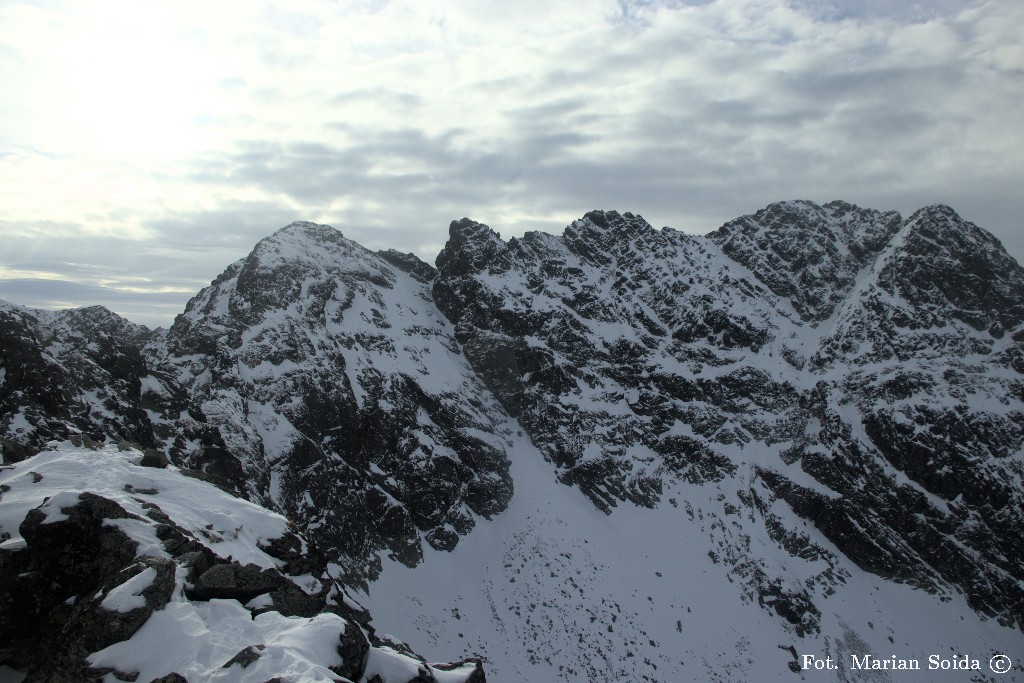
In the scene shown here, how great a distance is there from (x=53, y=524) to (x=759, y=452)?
8174 centimetres

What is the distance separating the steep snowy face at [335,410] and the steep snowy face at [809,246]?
5656 centimetres

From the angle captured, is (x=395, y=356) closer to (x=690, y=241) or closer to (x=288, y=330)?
(x=288, y=330)

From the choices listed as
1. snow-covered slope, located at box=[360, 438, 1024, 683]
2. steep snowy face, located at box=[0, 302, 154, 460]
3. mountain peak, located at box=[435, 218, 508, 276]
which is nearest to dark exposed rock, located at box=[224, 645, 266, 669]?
steep snowy face, located at box=[0, 302, 154, 460]

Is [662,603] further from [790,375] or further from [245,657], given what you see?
[245,657]

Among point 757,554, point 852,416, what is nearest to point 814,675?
point 757,554

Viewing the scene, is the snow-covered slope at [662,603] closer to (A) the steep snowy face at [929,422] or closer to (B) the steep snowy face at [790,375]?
(B) the steep snowy face at [790,375]

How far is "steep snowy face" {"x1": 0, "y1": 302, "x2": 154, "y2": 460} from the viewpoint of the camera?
47562 mm

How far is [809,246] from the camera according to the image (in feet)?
363

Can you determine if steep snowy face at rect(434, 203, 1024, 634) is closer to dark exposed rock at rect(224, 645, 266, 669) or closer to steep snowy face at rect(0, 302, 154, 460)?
steep snowy face at rect(0, 302, 154, 460)

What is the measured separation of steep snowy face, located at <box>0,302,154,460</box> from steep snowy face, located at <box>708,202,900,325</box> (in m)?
97.6

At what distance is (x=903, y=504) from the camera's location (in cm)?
Result: 7619

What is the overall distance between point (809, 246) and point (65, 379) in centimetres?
11169

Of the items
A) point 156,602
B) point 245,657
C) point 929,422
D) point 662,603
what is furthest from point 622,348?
point 245,657

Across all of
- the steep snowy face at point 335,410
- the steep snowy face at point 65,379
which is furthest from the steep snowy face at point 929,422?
the steep snowy face at point 65,379
